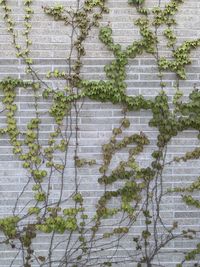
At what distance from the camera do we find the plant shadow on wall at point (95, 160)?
366cm

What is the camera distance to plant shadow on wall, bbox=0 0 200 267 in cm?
366

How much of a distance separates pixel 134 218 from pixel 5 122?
1404mm

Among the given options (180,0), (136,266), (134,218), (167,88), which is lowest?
(136,266)

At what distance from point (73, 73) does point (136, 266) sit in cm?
179

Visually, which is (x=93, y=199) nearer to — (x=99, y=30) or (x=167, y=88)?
(x=167, y=88)

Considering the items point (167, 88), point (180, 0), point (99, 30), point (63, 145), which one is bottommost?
point (63, 145)

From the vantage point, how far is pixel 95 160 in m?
3.71

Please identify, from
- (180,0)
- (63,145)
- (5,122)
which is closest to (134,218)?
(63,145)

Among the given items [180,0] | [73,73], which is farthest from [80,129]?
[180,0]

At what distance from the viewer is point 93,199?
147 inches

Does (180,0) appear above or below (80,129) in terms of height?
above

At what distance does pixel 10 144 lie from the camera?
3670 millimetres

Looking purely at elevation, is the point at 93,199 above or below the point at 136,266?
above

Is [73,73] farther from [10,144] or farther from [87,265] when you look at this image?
[87,265]
